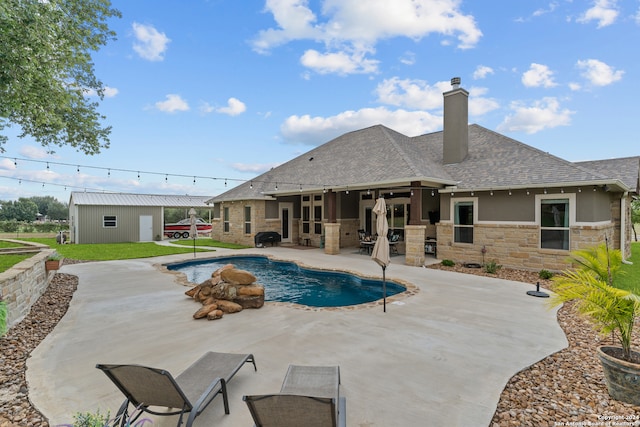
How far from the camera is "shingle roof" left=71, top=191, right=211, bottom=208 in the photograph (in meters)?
22.5

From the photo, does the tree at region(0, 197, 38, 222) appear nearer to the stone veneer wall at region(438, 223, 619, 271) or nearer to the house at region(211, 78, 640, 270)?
the house at region(211, 78, 640, 270)

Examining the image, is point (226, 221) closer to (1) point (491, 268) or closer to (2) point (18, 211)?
(1) point (491, 268)

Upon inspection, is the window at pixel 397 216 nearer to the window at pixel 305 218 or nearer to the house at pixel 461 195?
the house at pixel 461 195

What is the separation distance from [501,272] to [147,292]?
37.1ft

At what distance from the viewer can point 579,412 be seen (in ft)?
10.2

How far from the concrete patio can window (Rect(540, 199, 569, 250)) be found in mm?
3339

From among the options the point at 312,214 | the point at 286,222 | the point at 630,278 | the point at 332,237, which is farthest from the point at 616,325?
the point at 286,222

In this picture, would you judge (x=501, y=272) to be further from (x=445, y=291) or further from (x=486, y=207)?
(x=445, y=291)

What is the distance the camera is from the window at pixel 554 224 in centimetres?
1016

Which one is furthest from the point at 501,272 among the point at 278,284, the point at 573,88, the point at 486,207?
the point at 573,88

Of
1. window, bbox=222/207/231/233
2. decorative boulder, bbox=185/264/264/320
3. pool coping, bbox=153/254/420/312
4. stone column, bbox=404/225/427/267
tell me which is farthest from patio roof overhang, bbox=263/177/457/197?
window, bbox=222/207/231/233

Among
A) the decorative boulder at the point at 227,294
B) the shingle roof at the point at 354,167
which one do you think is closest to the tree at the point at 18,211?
the shingle roof at the point at 354,167

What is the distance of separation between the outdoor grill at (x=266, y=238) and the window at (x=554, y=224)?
44.5 feet

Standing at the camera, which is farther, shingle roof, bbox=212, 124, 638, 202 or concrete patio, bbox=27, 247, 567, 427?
shingle roof, bbox=212, 124, 638, 202
